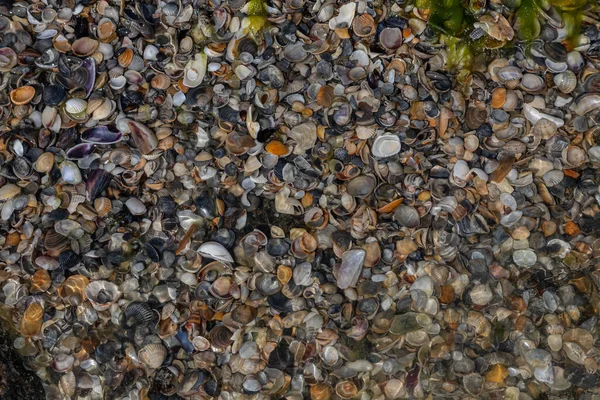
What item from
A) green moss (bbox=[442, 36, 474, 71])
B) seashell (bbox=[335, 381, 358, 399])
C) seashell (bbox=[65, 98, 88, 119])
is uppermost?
green moss (bbox=[442, 36, 474, 71])

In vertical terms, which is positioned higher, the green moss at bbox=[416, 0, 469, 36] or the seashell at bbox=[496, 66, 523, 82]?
the green moss at bbox=[416, 0, 469, 36]

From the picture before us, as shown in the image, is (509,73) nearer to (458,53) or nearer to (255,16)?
(458,53)

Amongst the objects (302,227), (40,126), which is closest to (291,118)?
(302,227)

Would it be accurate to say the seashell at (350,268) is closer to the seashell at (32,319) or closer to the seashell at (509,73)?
the seashell at (509,73)

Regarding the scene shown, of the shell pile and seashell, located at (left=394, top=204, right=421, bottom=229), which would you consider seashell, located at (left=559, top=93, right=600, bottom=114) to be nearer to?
the shell pile

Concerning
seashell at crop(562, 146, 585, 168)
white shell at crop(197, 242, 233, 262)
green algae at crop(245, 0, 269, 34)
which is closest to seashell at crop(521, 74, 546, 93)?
seashell at crop(562, 146, 585, 168)

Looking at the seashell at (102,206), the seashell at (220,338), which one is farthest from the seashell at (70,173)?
the seashell at (220,338)

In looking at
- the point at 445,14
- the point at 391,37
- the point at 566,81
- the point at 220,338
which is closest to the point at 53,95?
the point at 220,338
